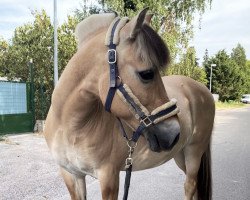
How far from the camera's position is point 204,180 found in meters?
3.83

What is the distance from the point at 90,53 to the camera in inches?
85.9

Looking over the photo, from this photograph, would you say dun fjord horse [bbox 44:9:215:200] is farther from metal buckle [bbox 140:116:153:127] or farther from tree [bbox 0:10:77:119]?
tree [bbox 0:10:77:119]

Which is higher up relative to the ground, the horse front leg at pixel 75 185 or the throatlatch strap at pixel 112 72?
the throatlatch strap at pixel 112 72

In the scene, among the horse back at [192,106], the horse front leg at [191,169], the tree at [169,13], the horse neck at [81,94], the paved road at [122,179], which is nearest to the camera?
the horse neck at [81,94]

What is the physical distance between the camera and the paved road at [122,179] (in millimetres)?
4477

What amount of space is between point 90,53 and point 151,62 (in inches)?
17.6

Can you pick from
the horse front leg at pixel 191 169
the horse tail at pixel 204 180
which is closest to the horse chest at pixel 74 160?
the horse front leg at pixel 191 169

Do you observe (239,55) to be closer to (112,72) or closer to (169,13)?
→ (169,13)

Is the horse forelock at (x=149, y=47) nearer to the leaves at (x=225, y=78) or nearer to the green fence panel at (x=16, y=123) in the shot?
the green fence panel at (x=16, y=123)

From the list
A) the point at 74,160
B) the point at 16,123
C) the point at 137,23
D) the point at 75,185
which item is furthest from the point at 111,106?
the point at 16,123

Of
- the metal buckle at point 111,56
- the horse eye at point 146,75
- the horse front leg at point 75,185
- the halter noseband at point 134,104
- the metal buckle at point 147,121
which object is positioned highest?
the metal buckle at point 111,56

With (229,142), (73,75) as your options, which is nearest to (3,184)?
(73,75)

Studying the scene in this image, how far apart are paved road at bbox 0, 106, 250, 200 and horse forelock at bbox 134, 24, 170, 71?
2821mm

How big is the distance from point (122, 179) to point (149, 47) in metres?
3.66
